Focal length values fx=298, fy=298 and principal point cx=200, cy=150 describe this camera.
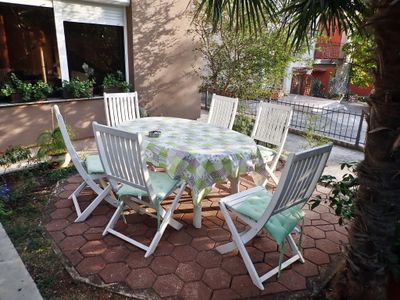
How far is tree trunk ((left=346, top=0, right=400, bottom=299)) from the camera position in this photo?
4.85 ft

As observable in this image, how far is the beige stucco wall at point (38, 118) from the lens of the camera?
4723mm

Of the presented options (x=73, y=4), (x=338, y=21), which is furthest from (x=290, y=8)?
(x=73, y=4)

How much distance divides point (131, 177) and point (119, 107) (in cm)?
215

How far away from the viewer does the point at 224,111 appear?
4367 millimetres

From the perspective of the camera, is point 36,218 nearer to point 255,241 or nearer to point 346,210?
point 255,241

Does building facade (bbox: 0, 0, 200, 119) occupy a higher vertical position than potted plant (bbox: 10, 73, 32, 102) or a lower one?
higher

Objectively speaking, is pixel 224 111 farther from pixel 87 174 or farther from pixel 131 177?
pixel 131 177

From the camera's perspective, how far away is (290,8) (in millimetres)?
2477

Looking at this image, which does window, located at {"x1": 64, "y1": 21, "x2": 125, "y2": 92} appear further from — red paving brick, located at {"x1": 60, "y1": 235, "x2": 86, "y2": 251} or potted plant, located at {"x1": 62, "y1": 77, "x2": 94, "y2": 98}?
red paving brick, located at {"x1": 60, "y1": 235, "x2": 86, "y2": 251}

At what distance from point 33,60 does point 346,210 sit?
5171 mm

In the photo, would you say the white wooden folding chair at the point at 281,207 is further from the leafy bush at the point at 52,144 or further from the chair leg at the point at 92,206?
the leafy bush at the point at 52,144

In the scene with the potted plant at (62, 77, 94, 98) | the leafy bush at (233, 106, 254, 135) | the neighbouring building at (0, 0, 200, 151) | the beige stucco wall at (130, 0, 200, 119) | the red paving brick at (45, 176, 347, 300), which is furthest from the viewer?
the beige stucco wall at (130, 0, 200, 119)

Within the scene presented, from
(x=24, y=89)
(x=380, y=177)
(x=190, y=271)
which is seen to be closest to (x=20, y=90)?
(x=24, y=89)

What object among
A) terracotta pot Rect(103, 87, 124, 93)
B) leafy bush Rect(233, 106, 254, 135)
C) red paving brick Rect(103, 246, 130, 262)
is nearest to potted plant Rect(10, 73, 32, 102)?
terracotta pot Rect(103, 87, 124, 93)
